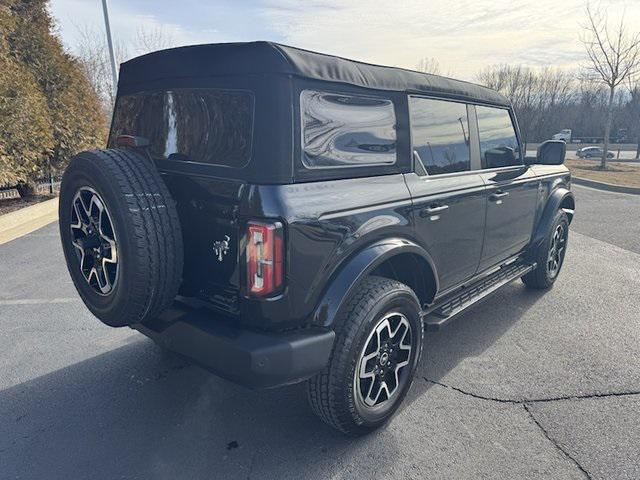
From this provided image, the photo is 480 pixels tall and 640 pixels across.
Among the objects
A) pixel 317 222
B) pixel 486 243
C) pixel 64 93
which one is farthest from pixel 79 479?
pixel 64 93

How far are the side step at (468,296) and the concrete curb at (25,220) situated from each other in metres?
7.08

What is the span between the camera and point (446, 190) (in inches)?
116

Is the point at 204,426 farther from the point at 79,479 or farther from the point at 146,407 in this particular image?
the point at 79,479

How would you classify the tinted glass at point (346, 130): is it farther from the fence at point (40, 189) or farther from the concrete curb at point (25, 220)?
the fence at point (40, 189)

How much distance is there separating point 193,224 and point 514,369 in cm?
A: 255

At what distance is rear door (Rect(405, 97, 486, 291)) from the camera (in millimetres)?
2809

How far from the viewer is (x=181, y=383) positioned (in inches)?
119

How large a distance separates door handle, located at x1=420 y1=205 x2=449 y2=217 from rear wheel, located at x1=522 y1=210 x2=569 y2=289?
7.04 ft

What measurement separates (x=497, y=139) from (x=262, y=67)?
2618 millimetres

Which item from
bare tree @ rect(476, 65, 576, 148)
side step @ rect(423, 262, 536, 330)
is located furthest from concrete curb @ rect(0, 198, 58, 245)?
bare tree @ rect(476, 65, 576, 148)

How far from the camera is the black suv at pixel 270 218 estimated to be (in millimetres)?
2049

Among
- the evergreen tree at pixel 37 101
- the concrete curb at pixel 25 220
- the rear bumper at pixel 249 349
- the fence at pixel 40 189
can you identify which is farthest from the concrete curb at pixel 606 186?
the fence at pixel 40 189

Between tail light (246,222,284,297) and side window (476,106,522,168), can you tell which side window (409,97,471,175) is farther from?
tail light (246,222,284,297)

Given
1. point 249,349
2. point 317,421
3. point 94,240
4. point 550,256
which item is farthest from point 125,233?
point 550,256
